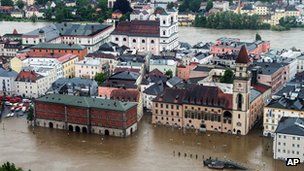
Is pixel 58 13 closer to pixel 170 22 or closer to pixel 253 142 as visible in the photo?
pixel 170 22

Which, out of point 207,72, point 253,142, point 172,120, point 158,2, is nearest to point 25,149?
point 172,120

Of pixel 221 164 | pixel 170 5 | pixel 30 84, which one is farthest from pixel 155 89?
pixel 170 5

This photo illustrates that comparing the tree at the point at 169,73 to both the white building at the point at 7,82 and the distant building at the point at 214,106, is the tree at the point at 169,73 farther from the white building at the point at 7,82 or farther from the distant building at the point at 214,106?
the white building at the point at 7,82

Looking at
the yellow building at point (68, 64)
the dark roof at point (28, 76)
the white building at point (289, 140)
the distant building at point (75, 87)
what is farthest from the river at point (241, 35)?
the white building at point (289, 140)

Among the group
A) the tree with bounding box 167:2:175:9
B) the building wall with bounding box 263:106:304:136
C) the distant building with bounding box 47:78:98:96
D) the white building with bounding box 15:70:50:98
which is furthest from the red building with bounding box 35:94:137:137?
the tree with bounding box 167:2:175:9

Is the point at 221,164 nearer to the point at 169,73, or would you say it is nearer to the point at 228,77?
the point at 228,77
